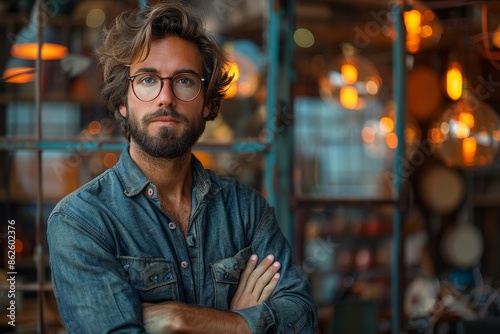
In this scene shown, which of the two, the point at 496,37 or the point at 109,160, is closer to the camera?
→ the point at 109,160

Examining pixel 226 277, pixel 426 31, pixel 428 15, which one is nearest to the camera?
pixel 226 277

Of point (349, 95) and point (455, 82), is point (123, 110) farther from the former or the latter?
point (349, 95)

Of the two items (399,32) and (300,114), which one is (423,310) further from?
(300,114)

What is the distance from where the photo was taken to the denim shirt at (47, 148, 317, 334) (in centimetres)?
197

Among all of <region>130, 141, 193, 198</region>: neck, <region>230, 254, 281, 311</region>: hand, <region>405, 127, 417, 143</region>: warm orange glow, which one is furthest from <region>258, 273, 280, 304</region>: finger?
<region>405, 127, 417, 143</region>: warm orange glow

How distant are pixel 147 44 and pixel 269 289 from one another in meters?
0.79

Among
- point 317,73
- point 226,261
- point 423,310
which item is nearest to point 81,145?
point 226,261

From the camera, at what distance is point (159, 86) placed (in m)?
2.18

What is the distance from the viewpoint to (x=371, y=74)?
5316 mm

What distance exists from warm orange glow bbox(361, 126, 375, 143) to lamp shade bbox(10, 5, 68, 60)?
384 centimetres

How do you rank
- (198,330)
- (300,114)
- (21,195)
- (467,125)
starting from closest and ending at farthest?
1. (198,330)
2. (467,125)
3. (21,195)
4. (300,114)

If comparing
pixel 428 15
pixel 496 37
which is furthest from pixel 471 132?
pixel 428 15

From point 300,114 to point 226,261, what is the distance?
5.80m

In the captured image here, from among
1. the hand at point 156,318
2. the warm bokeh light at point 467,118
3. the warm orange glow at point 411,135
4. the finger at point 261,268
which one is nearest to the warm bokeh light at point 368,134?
the warm orange glow at point 411,135
